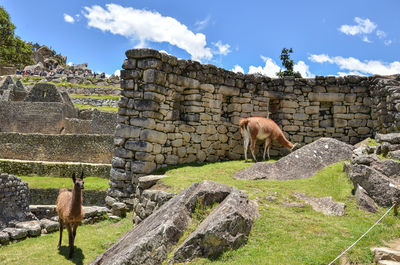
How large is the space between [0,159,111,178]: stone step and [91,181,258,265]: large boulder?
1373 centimetres

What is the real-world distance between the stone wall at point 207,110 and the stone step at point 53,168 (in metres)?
9.17

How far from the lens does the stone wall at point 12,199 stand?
10.8 m

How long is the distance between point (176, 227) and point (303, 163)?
5.10 m

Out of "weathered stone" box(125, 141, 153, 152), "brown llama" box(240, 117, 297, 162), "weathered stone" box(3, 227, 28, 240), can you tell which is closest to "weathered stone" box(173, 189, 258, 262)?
"weathered stone" box(125, 141, 153, 152)

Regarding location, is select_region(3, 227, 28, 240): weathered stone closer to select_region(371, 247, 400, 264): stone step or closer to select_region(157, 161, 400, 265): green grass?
select_region(157, 161, 400, 265): green grass

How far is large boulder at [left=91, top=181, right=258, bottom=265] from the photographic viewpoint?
13.6ft

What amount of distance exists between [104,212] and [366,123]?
391 inches

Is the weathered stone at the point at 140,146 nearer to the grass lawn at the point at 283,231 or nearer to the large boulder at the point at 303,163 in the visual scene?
the grass lawn at the point at 283,231

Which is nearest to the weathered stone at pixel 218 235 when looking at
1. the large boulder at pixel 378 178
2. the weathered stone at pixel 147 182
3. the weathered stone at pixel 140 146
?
the large boulder at pixel 378 178

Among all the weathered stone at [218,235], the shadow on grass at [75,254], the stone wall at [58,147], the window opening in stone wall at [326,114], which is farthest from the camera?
the stone wall at [58,147]

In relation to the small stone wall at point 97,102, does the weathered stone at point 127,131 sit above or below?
below

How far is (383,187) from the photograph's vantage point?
18.7ft

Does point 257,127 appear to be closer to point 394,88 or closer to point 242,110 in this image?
point 242,110

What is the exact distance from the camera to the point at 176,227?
4.50 metres
